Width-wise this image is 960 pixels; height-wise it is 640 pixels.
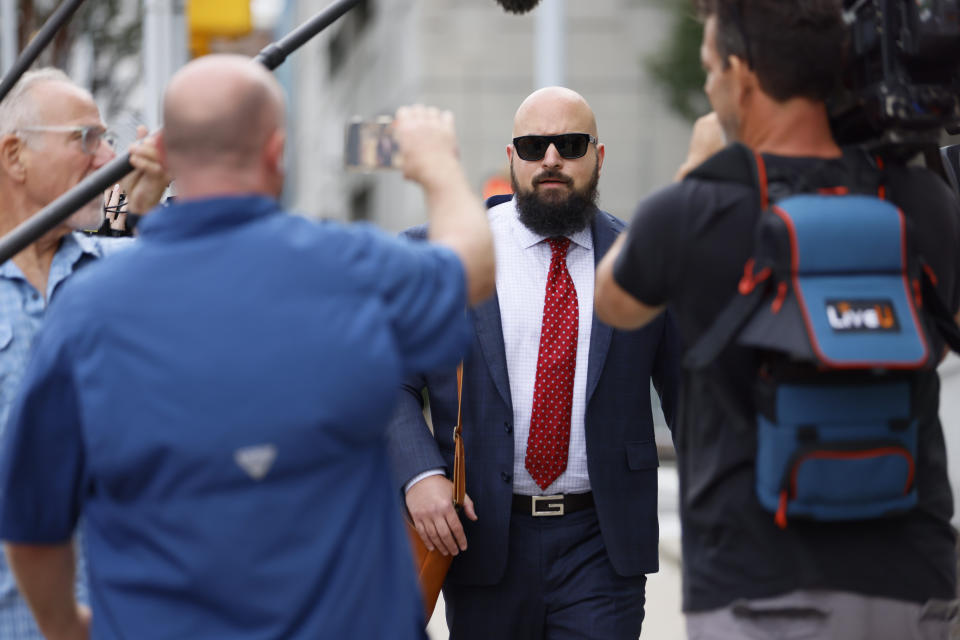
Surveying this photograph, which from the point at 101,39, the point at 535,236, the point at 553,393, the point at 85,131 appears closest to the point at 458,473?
the point at 553,393

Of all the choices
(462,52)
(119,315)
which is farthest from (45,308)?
(462,52)

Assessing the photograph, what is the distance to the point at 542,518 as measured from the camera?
4.21 m

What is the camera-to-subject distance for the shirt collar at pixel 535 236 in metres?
4.45

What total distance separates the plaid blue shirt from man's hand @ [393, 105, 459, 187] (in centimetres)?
127

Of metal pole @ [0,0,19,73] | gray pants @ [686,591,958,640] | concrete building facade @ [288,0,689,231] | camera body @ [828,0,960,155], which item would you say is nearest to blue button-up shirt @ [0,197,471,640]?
gray pants @ [686,591,958,640]

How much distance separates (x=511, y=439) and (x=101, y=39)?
1023 cm

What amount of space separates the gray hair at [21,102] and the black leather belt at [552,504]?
1804 mm

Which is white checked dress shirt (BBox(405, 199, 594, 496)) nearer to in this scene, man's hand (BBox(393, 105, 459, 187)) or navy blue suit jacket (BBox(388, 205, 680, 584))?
navy blue suit jacket (BBox(388, 205, 680, 584))

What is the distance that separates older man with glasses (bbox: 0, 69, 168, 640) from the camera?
3451mm

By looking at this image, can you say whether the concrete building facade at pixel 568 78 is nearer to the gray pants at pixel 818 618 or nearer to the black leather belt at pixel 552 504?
the black leather belt at pixel 552 504

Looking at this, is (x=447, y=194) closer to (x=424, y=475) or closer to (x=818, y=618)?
(x=818, y=618)

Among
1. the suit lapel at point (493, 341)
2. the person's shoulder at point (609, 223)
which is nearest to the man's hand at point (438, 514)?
the suit lapel at point (493, 341)

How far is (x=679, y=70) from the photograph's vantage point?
1927 cm

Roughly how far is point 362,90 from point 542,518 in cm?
2611
